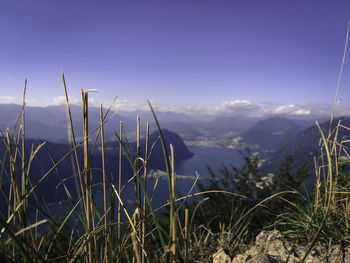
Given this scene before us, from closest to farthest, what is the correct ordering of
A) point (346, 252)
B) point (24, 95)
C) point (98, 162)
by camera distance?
1. point (24, 95)
2. point (346, 252)
3. point (98, 162)

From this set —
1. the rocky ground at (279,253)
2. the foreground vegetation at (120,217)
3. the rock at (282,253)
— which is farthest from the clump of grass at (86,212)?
the rock at (282,253)

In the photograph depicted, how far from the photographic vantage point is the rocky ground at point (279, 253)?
5.03ft

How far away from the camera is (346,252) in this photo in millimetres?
1536

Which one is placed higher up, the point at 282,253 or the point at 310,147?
the point at 310,147

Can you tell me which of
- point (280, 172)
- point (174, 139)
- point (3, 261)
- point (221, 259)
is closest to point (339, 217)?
point (221, 259)

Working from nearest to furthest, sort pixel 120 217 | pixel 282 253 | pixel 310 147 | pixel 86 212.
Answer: pixel 86 212 < pixel 120 217 < pixel 282 253 < pixel 310 147

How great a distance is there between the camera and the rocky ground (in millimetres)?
1532

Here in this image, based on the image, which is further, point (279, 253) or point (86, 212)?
point (279, 253)

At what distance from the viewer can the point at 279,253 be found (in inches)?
69.7

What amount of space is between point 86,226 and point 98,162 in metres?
108

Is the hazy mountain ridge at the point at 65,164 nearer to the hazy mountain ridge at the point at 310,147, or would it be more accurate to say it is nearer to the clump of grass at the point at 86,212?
the hazy mountain ridge at the point at 310,147

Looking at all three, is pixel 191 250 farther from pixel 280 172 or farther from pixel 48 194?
pixel 48 194

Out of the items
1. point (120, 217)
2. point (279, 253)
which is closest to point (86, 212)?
point (120, 217)

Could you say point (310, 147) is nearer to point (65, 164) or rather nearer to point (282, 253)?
point (282, 253)
